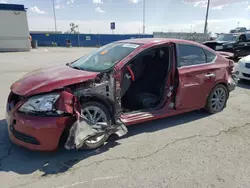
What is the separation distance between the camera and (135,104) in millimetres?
4074

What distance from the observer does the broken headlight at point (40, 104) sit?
8.87ft

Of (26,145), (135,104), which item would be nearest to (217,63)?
(135,104)

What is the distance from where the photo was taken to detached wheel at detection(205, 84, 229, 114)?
14.7ft

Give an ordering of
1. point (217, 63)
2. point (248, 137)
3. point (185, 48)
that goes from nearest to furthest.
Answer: point (248, 137) → point (185, 48) → point (217, 63)

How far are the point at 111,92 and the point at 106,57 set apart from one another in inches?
33.1

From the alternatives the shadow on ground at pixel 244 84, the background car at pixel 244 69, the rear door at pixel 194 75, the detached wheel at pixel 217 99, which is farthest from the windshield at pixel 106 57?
the shadow on ground at pixel 244 84

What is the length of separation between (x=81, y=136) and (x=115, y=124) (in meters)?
0.63

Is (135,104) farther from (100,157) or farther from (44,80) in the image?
(44,80)

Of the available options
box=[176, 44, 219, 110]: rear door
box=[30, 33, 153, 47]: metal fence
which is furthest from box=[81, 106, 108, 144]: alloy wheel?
box=[30, 33, 153, 47]: metal fence

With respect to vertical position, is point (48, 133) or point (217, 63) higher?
point (217, 63)

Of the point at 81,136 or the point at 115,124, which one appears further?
the point at 115,124

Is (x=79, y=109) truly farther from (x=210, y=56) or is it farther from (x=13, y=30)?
(x=13, y=30)

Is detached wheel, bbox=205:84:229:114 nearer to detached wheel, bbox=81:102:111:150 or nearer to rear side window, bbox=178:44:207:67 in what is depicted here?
rear side window, bbox=178:44:207:67

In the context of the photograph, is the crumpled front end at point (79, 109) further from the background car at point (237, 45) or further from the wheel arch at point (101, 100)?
the background car at point (237, 45)
